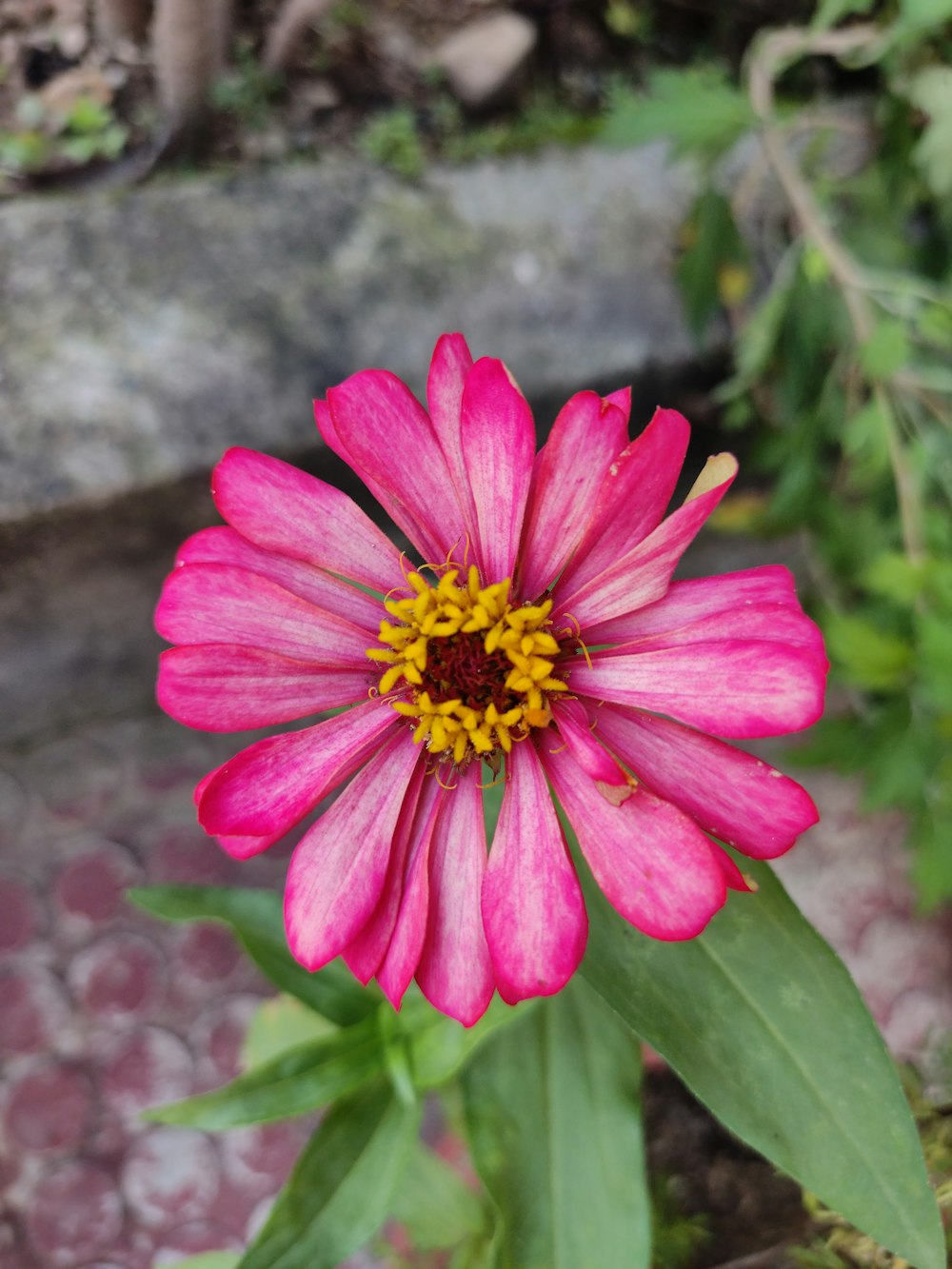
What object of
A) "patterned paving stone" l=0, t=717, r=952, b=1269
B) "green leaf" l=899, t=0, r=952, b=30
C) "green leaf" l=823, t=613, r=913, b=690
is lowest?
"patterned paving stone" l=0, t=717, r=952, b=1269

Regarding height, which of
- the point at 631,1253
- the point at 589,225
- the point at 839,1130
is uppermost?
the point at 589,225

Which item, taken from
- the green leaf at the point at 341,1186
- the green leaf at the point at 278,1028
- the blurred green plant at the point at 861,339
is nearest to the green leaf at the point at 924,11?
the blurred green plant at the point at 861,339

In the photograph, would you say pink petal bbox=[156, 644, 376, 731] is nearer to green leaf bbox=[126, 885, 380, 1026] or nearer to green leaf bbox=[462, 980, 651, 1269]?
green leaf bbox=[126, 885, 380, 1026]

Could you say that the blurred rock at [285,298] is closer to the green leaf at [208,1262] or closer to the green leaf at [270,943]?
the green leaf at [270,943]

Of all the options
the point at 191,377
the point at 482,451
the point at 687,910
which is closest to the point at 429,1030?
the point at 687,910

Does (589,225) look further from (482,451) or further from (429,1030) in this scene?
(429,1030)

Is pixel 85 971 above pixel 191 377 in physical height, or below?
below

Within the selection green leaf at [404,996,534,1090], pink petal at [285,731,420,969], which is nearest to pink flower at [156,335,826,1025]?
pink petal at [285,731,420,969]
